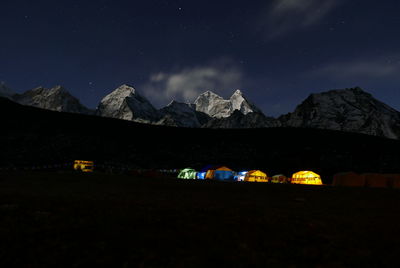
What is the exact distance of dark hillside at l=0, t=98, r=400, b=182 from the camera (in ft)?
243

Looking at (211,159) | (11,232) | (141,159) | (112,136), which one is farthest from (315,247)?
(112,136)

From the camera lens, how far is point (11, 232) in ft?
21.6

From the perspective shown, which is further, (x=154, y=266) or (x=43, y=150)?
(x=43, y=150)

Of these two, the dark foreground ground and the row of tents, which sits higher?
the row of tents

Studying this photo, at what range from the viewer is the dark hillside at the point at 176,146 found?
74.1 meters

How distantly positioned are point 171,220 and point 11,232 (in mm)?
4034

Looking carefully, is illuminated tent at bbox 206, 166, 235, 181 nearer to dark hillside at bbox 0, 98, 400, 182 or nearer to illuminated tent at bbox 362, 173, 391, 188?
illuminated tent at bbox 362, 173, 391, 188

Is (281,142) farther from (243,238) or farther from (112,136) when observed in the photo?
(243,238)

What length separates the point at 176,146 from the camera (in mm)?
93188

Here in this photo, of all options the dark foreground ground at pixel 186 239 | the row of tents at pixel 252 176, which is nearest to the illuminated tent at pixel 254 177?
the row of tents at pixel 252 176

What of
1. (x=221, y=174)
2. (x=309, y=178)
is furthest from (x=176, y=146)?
(x=309, y=178)

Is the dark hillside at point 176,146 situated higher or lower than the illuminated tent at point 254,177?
higher

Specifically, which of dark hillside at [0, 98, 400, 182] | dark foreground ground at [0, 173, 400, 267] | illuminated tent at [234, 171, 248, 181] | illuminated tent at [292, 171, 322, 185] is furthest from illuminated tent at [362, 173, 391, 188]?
dark hillside at [0, 98, 400, 182]

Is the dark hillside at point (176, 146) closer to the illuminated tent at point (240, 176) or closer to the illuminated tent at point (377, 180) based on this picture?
the illuminated tent at point (240, 176)
